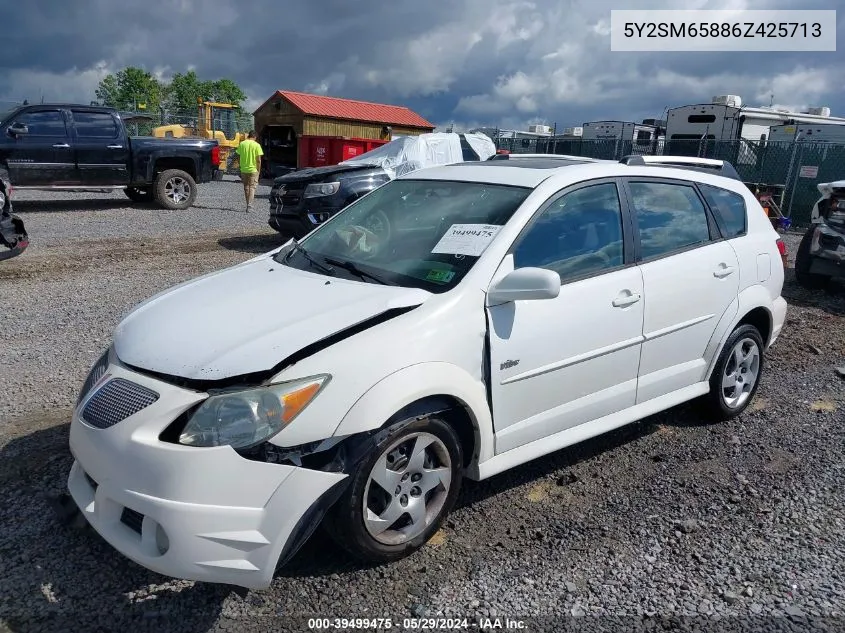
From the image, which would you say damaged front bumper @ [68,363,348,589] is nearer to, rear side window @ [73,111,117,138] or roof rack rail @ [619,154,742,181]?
roof rack rail @ [619,154,742,181]

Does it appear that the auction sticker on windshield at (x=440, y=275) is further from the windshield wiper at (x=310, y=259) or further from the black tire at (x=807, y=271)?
the black tire at (x=807, y=271)

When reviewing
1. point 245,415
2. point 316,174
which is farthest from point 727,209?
point 316,174

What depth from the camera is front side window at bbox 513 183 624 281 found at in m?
3.36

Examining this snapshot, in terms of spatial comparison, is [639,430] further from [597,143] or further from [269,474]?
[597,143]

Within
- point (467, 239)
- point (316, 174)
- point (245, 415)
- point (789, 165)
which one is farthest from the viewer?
point (789, 165)

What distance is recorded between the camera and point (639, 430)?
4.43m

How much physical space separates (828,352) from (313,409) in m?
5.63

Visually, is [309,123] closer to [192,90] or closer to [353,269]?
[353,269]

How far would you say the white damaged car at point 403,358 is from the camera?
7.98ft

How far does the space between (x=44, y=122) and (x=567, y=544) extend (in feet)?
42.2

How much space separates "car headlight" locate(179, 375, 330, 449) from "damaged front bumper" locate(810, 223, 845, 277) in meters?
7.91

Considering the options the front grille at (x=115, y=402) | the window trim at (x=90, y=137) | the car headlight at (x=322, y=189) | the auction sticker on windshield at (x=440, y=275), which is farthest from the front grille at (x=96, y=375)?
the window trim at (x=90, y=137)

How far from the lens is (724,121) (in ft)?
65.6

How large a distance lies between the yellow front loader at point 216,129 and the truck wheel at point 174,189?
13698mm
